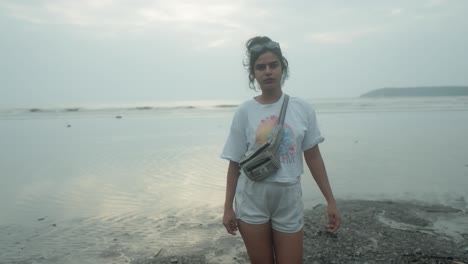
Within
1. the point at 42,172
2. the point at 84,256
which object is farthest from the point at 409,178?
the point at 42,172

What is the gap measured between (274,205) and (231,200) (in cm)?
38

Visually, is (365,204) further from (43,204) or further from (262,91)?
(43,204)

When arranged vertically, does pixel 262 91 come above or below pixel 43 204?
above

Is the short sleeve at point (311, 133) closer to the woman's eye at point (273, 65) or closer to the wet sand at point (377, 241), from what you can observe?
the woman's eye at point (273, 65)

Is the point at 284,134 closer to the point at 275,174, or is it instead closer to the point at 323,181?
the point at 275,174

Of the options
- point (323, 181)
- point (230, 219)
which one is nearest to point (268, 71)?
point (323, 181)

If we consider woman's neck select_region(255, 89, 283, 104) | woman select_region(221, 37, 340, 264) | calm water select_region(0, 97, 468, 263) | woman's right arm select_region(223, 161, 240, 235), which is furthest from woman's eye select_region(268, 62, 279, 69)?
calm water select_region(0, 97, 468, 263)

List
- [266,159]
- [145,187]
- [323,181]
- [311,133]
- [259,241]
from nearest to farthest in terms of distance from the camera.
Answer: [266,159] < [259,241] < [311,133] < [323,181] < [145,187]

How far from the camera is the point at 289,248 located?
294cm

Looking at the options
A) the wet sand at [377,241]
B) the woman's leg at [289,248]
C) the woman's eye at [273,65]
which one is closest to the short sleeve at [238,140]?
the woman's eye at [273,65]

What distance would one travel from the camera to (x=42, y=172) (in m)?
13.3

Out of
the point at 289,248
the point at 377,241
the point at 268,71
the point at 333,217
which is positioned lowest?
the point at 377,241

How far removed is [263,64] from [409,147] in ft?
51.6

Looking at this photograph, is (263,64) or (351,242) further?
(351,242)
